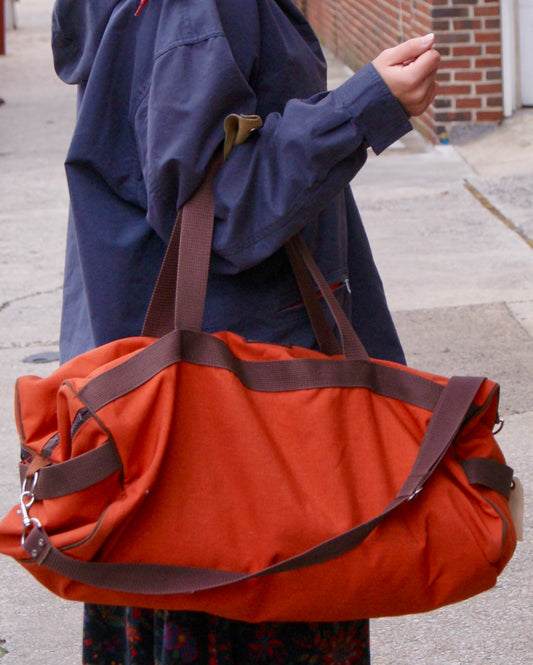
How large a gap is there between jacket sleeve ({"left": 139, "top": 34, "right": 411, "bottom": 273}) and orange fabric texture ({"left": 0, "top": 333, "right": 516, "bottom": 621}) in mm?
207

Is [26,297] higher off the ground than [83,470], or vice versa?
[83,470]

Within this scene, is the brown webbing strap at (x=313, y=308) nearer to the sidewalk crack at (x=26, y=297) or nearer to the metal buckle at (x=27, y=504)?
the metal buckle at (x=27, y=504)

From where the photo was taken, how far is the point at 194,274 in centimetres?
150

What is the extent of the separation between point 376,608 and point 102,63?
899 millimetres

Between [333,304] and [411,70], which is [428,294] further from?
[411,70]

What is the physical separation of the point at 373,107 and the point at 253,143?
0.18 meters

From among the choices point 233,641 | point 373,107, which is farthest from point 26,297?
point 373,107

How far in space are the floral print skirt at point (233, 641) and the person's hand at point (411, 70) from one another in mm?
839

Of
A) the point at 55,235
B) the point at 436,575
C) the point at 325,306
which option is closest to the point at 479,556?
the point at 436,575

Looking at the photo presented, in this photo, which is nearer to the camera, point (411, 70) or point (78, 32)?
point (411, 70)

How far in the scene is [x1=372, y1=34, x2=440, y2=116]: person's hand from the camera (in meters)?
1.48

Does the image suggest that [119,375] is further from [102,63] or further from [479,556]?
[479,556]

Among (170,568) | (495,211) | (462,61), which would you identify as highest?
(170,568)

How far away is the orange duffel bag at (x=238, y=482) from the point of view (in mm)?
1449
